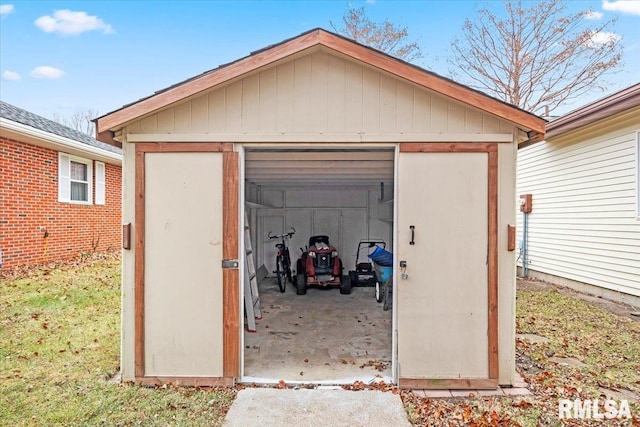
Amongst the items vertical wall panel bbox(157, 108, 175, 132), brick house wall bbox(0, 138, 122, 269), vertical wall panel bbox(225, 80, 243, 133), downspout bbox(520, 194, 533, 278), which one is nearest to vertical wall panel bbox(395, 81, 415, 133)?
vertical wall panel bbox(225, 80, 243, 133)

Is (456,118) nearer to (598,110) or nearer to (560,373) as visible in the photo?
(560,373)

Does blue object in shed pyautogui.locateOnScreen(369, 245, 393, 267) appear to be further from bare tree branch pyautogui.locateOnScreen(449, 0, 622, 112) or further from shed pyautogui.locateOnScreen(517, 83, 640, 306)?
bare tree branch pyautogui.locateOnScreen(449, 0, 622, 112)

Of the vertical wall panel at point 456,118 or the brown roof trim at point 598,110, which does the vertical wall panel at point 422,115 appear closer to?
the vertical wall panel at point 456,118

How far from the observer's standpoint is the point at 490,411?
2943 millimetres

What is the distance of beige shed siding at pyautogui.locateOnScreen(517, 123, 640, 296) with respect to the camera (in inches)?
238

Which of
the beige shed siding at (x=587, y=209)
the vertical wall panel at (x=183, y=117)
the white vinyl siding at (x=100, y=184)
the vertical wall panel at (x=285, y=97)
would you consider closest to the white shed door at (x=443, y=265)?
the vertical wall panel at (x=285, y=97)

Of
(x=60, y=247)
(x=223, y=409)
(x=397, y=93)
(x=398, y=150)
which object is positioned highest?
(x=397, y=93)

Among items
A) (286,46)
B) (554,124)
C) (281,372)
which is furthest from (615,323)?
(286,46)

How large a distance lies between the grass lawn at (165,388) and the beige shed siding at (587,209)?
105 cm

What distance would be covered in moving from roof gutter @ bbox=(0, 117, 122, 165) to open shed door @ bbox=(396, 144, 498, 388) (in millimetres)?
7377

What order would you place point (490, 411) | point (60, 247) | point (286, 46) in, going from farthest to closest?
point (60, 247)
point (286, 46)
point (490, 411)

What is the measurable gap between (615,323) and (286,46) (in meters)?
5.61

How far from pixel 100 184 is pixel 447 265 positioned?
9993mm

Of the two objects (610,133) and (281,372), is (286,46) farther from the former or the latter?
(610,133)
